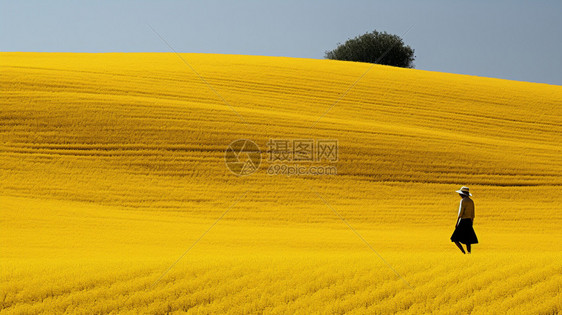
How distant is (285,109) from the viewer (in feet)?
85.8

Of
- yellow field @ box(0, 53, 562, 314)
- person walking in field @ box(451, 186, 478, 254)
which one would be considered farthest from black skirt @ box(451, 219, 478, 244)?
yellow field @ box(0, 53, 562, 314)

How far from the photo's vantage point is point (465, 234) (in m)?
9.56

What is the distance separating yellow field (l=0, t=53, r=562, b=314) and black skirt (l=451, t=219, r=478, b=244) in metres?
1.00

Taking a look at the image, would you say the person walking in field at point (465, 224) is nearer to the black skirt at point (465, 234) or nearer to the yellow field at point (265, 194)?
the black skirt at point (465, 234)

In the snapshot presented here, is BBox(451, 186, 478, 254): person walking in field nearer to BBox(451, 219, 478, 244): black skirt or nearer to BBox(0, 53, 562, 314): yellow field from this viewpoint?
Result: BBox(451, 219, 478, 244): black skirt

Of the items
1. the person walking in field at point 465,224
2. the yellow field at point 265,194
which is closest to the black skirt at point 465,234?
the person walking in field at point 465,224

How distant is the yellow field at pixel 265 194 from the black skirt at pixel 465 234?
999mm

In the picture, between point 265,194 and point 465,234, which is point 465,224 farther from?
point 265,194

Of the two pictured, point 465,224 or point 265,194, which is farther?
point 265,194

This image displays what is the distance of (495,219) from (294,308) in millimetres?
13048

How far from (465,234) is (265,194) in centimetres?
885

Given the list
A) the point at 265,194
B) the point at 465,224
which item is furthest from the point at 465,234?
the point at 265,194

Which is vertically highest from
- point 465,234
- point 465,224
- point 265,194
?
point 265,194

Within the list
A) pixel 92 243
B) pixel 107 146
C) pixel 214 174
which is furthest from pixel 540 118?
pixel 92 243
